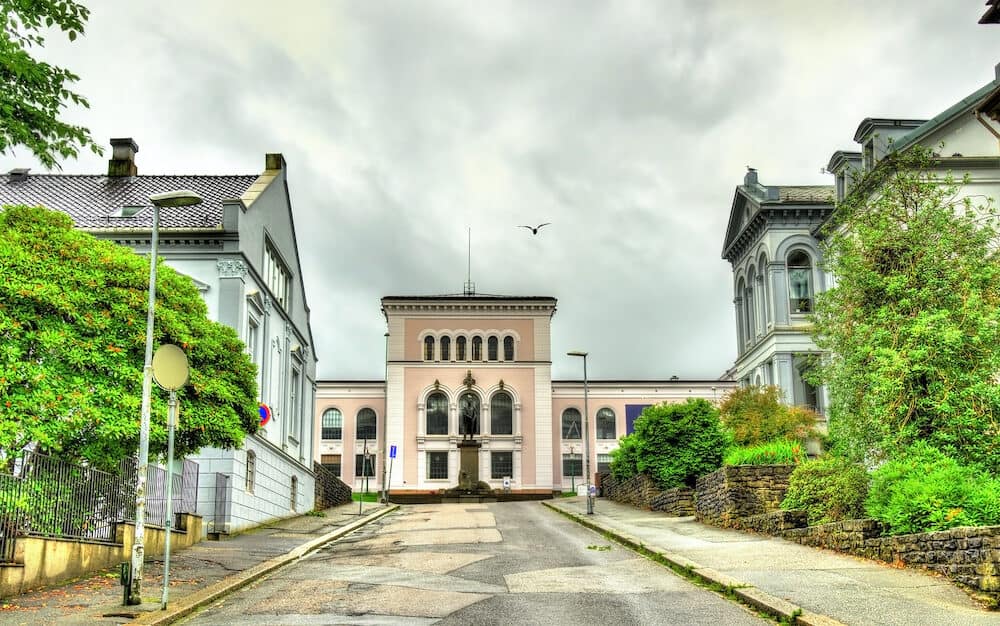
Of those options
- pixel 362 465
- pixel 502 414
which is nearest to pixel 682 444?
pixel 502 414

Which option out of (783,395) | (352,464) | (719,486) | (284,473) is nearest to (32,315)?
(719,486)

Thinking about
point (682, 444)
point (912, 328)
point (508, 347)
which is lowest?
point (682, 444)

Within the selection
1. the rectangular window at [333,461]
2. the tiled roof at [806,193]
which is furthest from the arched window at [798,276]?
the rectangular window at [333,461]

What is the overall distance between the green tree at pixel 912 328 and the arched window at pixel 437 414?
167ft

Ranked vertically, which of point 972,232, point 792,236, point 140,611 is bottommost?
point 140,611

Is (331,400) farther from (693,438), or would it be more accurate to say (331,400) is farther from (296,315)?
(693,438)

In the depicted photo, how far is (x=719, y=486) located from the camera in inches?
1013

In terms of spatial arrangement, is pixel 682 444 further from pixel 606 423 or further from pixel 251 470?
pixel 606 423

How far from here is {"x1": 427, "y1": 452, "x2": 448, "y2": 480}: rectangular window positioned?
69812 millimetres

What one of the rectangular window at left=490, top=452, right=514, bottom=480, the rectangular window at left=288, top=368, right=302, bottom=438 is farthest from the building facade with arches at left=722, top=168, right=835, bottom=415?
the rectangular window at left=490, top=452, right=514, bottom=480

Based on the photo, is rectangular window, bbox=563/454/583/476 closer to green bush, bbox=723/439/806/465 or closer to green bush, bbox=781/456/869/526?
green bush, bbox=723/439/806/465

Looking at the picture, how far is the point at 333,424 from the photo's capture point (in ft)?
240

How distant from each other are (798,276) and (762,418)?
1107 cm

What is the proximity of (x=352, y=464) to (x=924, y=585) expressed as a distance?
61472mm
